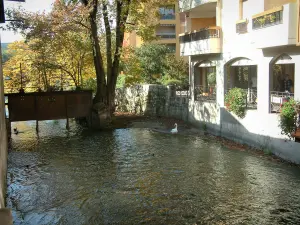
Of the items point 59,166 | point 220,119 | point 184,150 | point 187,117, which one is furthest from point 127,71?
point 59,166

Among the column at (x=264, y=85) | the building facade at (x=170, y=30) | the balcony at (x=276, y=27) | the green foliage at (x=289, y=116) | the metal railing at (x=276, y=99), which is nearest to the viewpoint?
the balcony at (x=276, y=27)

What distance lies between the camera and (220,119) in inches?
790

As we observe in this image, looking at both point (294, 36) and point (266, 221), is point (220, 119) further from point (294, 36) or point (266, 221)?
point (266, 221)

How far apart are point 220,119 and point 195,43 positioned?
516 centimetres

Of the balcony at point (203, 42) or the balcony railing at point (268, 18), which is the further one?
the balcony at point (203, 42)

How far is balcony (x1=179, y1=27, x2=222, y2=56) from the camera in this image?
20625mm

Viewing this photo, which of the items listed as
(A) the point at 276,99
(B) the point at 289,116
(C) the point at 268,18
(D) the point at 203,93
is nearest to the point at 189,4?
(D) the point at 203,93

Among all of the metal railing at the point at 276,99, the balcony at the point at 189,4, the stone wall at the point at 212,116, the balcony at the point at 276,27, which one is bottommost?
the stone wall at the point at 212,116

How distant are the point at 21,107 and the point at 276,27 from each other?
14225 mm

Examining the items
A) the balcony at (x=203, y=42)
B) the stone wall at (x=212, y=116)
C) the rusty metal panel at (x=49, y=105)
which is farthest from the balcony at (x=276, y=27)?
the rusty metal panel at (x=49, y=105)

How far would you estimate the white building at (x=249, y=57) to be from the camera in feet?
48.3

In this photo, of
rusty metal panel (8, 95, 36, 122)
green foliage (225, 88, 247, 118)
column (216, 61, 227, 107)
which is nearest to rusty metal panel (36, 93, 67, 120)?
rusty metal panel (8, 95, 36, 122)

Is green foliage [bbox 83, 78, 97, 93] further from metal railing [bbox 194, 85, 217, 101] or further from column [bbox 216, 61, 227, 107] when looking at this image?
column [bbox 216, 61, 227, 107]

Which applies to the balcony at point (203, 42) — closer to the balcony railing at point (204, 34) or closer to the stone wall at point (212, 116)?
the balcony railing at point (204, 34)
